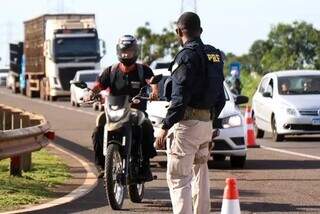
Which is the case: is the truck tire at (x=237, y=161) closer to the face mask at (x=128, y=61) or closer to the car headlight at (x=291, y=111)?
the face mask at (x=128, y=61)

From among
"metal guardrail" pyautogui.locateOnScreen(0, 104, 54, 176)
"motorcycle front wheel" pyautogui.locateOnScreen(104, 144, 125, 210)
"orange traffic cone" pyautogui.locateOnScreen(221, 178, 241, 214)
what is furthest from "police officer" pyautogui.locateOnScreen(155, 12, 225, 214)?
"metal guardrail" pyautogui.locateOnScreen(0, 104, 54, 176)

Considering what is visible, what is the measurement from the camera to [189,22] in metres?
8.21

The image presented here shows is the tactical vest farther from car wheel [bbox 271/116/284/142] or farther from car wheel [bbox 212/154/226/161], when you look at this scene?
car wheel [bbox 271/116/284/142]

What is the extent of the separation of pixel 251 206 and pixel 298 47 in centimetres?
8398

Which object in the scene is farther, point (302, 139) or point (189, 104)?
point (302, 139)

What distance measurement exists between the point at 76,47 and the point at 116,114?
37332 millimetres

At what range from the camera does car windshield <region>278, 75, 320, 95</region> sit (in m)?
22.1

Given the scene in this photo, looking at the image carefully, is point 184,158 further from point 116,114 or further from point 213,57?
point 116,114

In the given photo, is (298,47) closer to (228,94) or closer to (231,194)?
(228,94)

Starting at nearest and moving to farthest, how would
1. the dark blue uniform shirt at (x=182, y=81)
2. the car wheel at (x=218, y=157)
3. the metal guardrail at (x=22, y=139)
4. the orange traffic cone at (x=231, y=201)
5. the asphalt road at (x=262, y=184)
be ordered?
the orange traffic cone at (x=231, y=201)
the dark blue uniform shirt at (x=182, y=81)
the asphalt road at (x=262, y=184)
the metal guardrail at (x=22, y=139)
the car wheel at (x=218, y=157)

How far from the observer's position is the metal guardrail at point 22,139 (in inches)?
452

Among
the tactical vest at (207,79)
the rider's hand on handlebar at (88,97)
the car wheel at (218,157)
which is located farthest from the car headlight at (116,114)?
the car wheel at (218,157)

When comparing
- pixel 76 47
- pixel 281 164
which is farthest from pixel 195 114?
pixel 76 47

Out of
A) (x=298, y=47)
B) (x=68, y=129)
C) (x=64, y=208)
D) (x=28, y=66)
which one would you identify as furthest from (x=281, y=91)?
(x=298, y=47)
